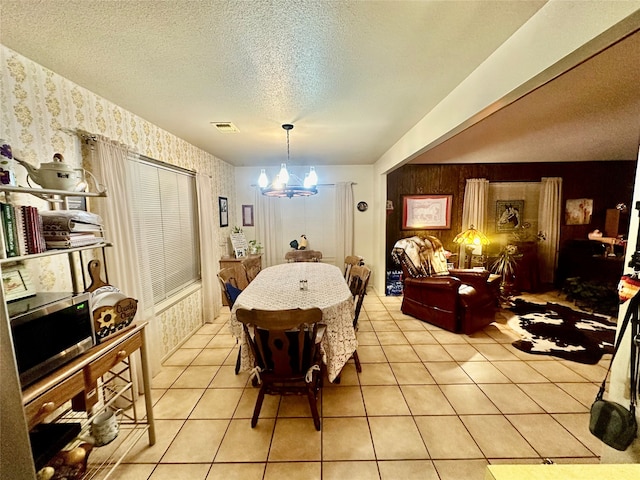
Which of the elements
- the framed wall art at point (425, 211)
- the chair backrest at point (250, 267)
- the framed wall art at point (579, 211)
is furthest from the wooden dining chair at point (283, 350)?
the framed wall art at point (579, 211)

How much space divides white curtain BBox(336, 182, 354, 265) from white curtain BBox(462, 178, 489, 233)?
2.21 meters

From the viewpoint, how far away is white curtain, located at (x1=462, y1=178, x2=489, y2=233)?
4953 mm

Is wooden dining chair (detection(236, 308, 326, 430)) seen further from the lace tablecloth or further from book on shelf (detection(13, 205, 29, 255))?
book on shelf (detection(13, 205, 29, 255))

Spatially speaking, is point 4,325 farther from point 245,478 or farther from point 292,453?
point 292,453

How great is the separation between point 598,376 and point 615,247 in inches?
129

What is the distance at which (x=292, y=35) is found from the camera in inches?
53.2

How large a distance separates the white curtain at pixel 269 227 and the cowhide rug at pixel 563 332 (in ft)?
12.7

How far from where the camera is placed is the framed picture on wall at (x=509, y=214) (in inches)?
201

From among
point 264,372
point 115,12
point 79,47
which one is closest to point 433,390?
point 264,372

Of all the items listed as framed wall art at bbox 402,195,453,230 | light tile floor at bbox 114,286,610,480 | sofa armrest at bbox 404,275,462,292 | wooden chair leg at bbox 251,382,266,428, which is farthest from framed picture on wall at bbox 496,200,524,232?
wooden chair leg at bbox 251,382,266,428

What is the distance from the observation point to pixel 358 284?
283cm

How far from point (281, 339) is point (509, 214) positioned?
523cm

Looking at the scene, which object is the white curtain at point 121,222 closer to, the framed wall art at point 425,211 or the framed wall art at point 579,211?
the framed wall art at point 425,211

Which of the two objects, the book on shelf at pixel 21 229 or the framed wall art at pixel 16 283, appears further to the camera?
the framed wall art at pixel 16 283
